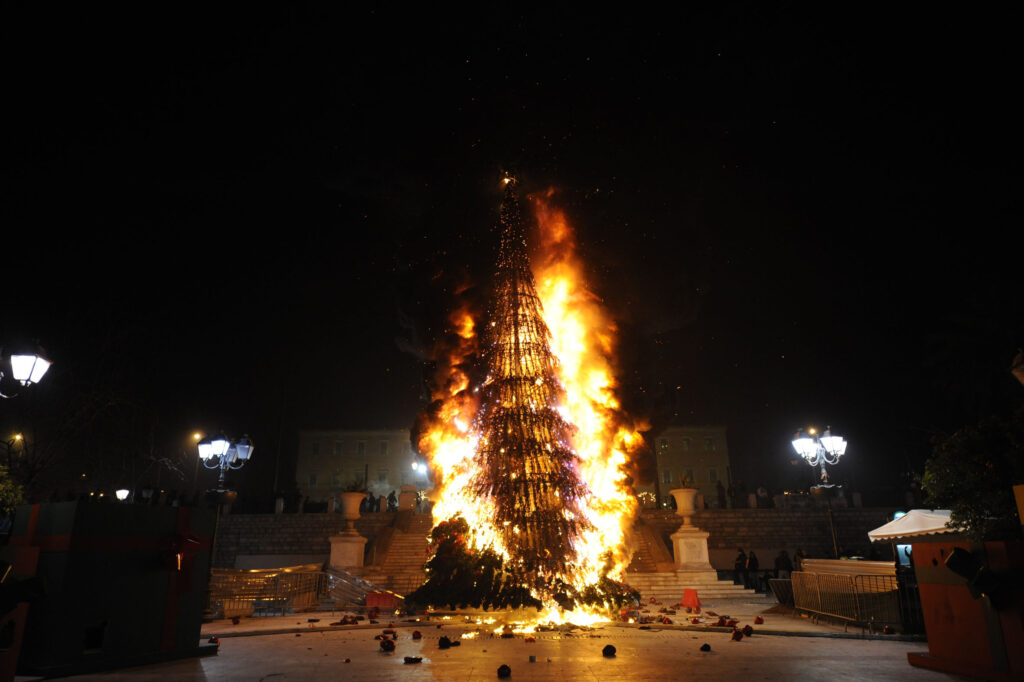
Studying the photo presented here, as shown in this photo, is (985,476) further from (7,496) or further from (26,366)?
(26,366)

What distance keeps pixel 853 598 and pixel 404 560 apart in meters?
15.7

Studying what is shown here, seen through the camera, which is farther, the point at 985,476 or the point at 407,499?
the point at 407,499

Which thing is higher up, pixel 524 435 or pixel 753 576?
pixel 524 435

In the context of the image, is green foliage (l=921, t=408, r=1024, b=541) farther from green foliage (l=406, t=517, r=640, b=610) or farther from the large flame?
the large flame

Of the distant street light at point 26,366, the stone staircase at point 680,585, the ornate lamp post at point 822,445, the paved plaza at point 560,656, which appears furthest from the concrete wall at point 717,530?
the distant street light at point 26,366

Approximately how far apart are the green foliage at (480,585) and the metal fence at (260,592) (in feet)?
12.9

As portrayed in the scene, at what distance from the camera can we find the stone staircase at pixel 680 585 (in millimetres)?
18953

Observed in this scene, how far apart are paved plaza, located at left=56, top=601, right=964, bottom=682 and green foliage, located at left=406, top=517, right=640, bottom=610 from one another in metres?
1.84

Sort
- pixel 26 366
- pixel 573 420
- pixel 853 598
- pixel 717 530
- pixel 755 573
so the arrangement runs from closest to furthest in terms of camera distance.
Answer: pixel 26 366
pixel 853 598
pixel 573 420
pixel 755 573
pixel 717 530

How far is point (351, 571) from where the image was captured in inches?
817

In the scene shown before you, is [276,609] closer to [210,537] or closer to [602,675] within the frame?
[210,537]

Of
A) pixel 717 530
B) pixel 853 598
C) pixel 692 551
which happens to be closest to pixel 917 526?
pixel 853 598

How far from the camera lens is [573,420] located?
16.7 metres

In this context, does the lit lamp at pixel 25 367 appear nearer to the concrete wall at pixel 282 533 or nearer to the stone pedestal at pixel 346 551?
the stone pedestal at pixel 346 551
